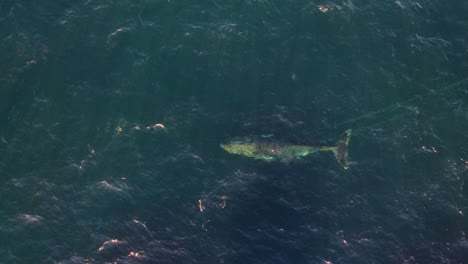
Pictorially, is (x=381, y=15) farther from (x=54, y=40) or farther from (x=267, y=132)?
(x=54, y=40)

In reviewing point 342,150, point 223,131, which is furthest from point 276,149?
point 342,150

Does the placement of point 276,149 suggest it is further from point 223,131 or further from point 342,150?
point 342,150

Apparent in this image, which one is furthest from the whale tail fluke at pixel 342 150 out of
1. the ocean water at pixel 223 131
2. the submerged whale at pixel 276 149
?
the ocean water at pixel 223 131

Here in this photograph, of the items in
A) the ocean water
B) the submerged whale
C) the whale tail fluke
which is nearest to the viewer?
the ocean water

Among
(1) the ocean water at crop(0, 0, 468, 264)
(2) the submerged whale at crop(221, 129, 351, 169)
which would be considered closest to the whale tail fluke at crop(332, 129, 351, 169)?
(2) the submerged whale at crop(221, 129, 351, 169)

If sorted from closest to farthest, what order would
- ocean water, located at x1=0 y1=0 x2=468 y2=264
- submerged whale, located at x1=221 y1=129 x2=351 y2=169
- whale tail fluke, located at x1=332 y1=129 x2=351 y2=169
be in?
ocean water, located at x1=0 y1=0 x2=468 y2=264 < submerged whale, located at x1=221 y1=129 x2=351 y2=169 < whale tail fluke, located at x1=332 y1=129 x2=351 y2=169

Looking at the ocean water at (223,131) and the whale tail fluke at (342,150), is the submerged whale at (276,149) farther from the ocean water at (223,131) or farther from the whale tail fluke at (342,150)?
the ocean water at (223,131)

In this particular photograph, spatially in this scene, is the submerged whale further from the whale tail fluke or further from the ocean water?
→ the ocean water
